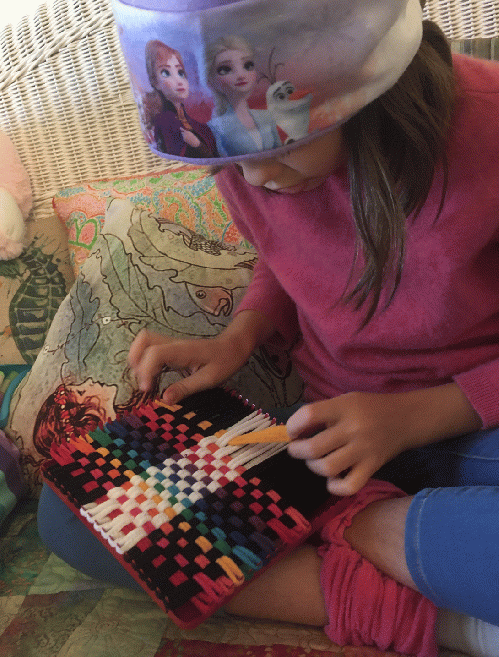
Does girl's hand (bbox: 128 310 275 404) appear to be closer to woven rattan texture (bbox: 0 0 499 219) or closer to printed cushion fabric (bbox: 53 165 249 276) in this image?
printed cushion fabric (bbox: 53 165 249 276)

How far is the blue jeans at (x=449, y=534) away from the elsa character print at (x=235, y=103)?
349 mm

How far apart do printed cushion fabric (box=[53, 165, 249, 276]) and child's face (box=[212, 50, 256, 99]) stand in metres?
0.51

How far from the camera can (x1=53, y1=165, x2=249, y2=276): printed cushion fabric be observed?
3.10ft

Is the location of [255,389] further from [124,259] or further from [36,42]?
[36,42]

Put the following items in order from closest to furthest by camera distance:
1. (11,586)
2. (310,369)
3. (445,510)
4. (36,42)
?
(445,510) < (11,586) < (310,369) < (36,42)

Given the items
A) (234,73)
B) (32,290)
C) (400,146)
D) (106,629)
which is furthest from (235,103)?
(32,290)

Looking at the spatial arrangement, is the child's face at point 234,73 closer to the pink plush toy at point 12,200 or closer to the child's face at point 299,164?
the child's face at point 299,164

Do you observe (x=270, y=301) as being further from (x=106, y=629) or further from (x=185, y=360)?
(x=106, y=629)

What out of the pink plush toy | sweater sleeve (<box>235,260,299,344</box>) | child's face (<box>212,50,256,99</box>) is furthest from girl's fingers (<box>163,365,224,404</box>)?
the pink plush toy

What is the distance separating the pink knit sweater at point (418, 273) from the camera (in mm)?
540

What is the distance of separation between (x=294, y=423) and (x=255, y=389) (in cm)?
25

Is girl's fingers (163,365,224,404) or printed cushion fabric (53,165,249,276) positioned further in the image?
printed cushion fabric (53,165,249,276)

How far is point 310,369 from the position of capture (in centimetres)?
78

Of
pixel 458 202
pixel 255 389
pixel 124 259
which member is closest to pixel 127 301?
pixel 124 259
